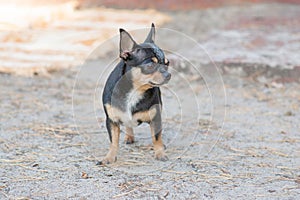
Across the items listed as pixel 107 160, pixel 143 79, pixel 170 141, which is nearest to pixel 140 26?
pixel 170 141

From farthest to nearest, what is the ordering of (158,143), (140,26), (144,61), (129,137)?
1. (140,26)
2. (129,137)
3. (158,143)
4. (144,61)

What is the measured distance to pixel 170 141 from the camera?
13.1 feet

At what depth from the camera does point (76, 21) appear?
8391 mm

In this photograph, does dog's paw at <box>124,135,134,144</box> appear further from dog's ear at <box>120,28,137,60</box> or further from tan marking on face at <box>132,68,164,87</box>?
dog's ear at <box>120,28,137,60</box>

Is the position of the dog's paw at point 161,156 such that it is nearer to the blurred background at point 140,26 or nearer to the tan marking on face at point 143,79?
the tan marking on face at point 143,79

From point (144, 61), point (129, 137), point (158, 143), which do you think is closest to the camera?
point (144, 61)

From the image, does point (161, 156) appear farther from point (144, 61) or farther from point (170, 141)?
point (144, 61)

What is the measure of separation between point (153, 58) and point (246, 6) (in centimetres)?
630

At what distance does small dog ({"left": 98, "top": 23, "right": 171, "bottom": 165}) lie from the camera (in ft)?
10.3

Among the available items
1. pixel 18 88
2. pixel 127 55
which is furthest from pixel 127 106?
pixel 18 88

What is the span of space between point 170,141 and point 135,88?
2.68 feet

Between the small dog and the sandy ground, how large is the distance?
0.25 metres

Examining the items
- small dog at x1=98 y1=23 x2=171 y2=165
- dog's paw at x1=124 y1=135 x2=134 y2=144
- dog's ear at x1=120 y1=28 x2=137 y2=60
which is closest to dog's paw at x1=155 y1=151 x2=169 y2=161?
small dog at x1=98 y1=23 x2=171 y2=165

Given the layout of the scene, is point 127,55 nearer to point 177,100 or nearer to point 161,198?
point 161,198
